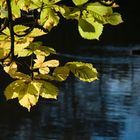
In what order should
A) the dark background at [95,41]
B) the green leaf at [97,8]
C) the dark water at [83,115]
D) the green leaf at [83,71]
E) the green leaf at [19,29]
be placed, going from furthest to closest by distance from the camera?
the dark background at [95,41], the dark water at [83,115], the green leaf at [19,29], the green leaf at [83,71], the green leaf at [97,8]

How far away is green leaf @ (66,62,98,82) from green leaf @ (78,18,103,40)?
0.12 m

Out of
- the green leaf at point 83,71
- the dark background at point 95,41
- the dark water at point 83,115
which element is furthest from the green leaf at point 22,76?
the dark background at point 95,41

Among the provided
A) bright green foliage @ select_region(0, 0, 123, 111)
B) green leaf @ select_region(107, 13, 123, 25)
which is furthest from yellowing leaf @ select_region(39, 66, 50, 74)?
green leaf @ select_region(107, 13, 123, 25)

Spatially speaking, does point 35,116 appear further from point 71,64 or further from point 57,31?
point 57,31

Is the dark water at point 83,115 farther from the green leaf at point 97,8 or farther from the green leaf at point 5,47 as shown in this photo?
the green leaf at point 97,8

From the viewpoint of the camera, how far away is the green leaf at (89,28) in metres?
1.06

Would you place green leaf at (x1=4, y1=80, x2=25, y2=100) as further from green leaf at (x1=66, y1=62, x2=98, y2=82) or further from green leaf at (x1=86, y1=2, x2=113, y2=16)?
green leaf at (x1=86, y1=2, x2=113, y2=16)

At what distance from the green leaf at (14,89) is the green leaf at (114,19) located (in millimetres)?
255

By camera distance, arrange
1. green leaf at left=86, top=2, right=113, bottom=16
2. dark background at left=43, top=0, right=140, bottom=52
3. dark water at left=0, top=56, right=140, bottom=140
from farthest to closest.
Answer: dark background at left=43, top=0, right=140, bottom=52 < dark water at left=0, top=56, right=140, bottom=140 < green leaf at left=86, top=2, right=113, bottom=16

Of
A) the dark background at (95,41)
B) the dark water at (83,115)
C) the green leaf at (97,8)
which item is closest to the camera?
the green leaf at (97,8)

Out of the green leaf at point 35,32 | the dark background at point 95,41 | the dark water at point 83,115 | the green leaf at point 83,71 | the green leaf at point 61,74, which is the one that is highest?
the green leaf at point 35,32

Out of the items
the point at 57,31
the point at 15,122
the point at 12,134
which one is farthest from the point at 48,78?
the point at 57,31

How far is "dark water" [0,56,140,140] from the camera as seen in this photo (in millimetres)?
11406

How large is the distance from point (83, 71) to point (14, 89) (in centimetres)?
18
